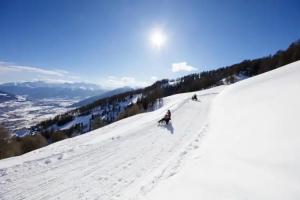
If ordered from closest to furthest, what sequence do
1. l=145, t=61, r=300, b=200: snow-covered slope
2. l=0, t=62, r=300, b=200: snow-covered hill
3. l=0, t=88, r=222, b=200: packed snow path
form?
l=145, t=61, r=300, b=200: snow-covered slope < l=0, t=62, r=300, b=200: snow-covered hill < l=0, t=88, r=222, b=200: packed snow path

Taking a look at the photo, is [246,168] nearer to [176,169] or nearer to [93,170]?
[176,169]

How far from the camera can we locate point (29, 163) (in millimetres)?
10508

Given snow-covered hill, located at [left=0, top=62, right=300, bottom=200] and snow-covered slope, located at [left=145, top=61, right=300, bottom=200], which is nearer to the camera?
snow-covered slope, located at [left=145, top=61, right=300, bottom=200]

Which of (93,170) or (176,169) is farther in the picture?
(93,170)

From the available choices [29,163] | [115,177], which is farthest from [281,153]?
[29,163]

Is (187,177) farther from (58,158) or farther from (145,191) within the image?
(58,158)

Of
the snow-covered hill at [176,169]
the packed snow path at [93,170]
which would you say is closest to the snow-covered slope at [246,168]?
the snow-covered hill at [176,169]

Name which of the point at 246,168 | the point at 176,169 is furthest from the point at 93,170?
the point at 246,168

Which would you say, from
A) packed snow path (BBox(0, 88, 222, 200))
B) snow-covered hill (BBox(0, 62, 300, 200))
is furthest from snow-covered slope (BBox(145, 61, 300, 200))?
packed snow path (BBox(0, 88, 222, 200))

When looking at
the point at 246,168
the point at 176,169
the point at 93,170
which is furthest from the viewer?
the point at 93,170

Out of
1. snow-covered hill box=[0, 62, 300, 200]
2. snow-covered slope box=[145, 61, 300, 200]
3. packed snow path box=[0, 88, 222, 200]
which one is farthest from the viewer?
packed snow path box=[0, 88, 222, 200]

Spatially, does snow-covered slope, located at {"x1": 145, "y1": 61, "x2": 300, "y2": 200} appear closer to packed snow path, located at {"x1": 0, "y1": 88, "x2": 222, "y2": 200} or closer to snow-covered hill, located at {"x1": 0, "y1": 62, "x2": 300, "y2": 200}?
snow-covered hill, located at {"x1": 0, "y1": 62, "x2": 300, "y2": 200}

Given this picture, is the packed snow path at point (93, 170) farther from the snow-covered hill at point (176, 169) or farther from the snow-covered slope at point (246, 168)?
the snow-covered slope at point (246, 168)

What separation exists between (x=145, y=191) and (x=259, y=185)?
396cm
